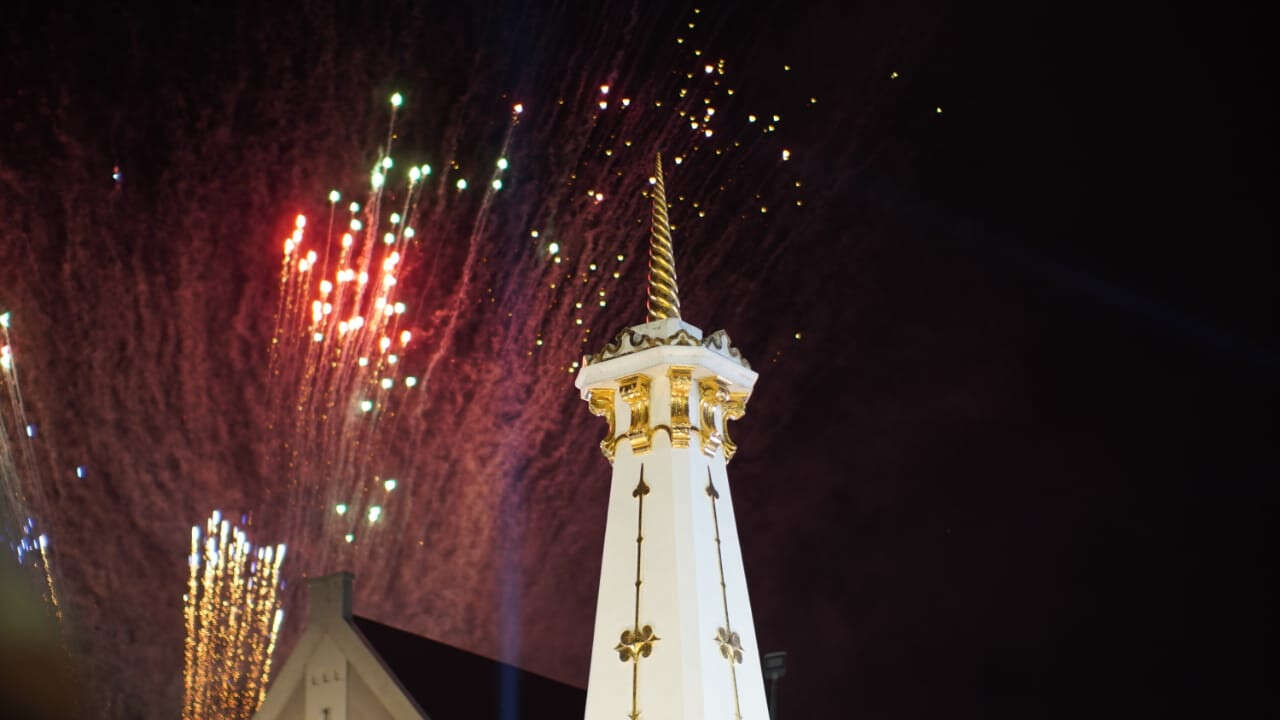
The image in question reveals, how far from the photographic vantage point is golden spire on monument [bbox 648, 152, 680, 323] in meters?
13.3

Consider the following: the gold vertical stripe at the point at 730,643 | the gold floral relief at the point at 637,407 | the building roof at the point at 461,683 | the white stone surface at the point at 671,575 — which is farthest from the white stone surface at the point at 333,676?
the gold vertical stripe at the point at 730,643

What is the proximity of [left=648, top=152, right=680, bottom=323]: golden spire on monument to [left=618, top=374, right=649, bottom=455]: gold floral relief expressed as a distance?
3.08ft

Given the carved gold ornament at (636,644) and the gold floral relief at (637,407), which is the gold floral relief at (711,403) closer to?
the gold floral relief at (637,407)

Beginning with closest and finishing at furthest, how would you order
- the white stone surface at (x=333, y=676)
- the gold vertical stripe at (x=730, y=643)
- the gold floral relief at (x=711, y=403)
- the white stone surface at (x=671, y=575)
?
the white stone surface at (x=671, y=575) → the gold vertical stripe at (x=730, y=643) → the gold floral relief at (x=711, y=403) → the white stone surface at (x=333, y=676)

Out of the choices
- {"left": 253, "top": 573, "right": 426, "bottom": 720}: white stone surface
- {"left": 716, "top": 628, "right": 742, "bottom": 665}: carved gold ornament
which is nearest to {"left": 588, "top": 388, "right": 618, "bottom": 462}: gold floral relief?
{"left": 716, "top": 628, "right": 742, "bottom": 665}: carved gold ornament

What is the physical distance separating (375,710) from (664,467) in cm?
674

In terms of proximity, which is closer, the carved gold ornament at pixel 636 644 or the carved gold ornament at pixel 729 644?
the carved gold ornament at pixel 636 644

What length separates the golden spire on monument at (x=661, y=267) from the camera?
1327 centimetres

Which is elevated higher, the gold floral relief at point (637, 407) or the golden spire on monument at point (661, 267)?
the golden spire on monument at point (661, 267)

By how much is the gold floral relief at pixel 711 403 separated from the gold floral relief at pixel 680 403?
8.4 inches

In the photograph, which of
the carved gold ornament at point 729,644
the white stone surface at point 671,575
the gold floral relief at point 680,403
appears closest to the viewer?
the white stone surface at point 671,575

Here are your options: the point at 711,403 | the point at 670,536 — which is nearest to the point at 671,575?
the point at 670,536

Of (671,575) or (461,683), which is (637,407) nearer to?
(671,575)

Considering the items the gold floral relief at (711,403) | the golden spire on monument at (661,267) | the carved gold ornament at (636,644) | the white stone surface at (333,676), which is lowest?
the carved gold ornament at (636,644)
